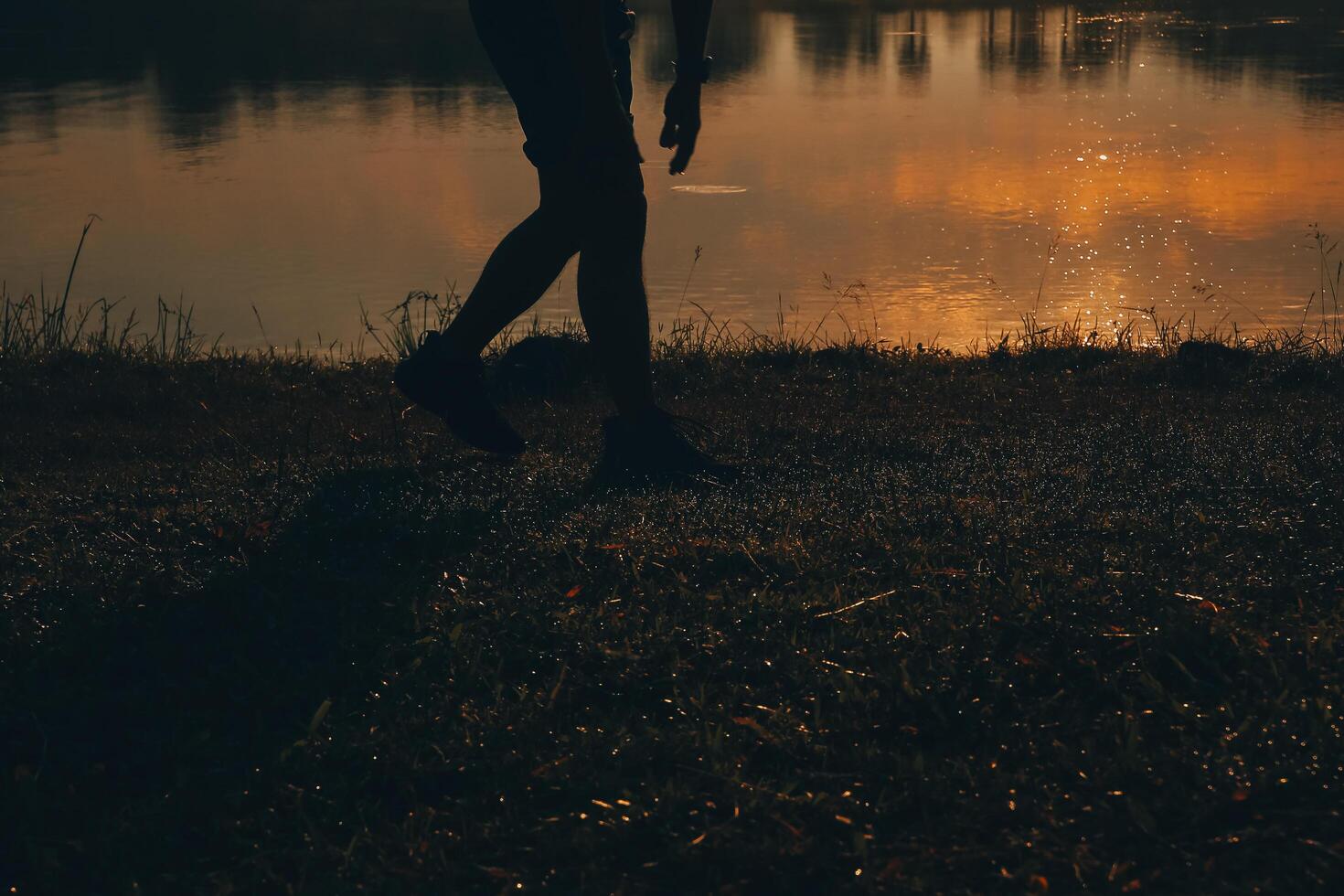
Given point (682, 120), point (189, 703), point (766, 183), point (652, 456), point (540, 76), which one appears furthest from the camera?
point (766, 183)

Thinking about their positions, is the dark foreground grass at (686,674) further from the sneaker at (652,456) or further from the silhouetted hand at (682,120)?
the silhouetted hand at (682,120)

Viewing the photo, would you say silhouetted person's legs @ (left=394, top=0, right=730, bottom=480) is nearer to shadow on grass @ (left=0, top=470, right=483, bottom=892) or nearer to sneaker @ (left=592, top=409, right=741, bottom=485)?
sneaker @ (left=592, top=409, right=741, bottom=485)

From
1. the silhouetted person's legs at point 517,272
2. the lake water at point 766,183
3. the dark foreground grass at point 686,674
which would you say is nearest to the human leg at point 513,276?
the silhouetted person's legs at point 517,272

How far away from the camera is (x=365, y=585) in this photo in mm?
2598

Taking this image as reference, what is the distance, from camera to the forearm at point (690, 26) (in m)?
Result: 3.38

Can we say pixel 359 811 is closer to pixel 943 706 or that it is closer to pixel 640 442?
pixel 943 706

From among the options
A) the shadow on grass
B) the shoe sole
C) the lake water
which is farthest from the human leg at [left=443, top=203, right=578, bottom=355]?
the lake water

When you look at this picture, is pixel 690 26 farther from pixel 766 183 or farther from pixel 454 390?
pixel 766 183

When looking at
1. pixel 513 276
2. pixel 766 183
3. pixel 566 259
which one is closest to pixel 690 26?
pixel 566 259

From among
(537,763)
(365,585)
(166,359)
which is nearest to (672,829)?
(537,763)

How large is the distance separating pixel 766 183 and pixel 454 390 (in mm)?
8772

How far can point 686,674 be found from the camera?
230cm

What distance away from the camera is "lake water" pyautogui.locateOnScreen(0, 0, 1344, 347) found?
26.8ft

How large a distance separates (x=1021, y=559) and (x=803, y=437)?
1208 mm
